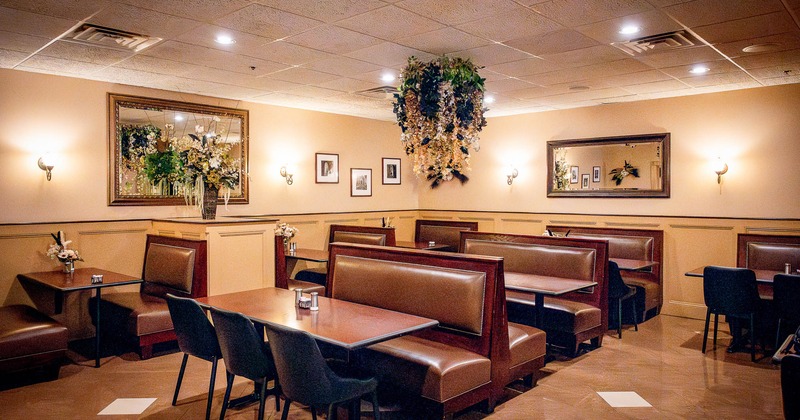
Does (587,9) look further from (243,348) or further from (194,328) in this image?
(194,328)

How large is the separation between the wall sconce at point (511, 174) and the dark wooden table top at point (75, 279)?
239 inches

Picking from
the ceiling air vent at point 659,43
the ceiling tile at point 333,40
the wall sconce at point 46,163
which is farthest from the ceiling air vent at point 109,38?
the ceiling air vent at point 659,43

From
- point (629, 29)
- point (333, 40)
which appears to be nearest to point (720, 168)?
point (629, 29)

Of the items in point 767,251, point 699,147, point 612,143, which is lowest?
point 767,251

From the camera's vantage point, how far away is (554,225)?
8766 mm

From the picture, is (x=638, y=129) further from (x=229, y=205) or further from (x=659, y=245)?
(x=229, y=205)

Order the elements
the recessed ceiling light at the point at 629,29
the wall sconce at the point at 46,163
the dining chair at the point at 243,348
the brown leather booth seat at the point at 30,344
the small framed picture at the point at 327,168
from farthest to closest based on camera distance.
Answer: the small framed picture at the point at 327,168 < the wall sconce at the point at 46,163 < the brown leather booth seat at the point at 30,344 < the recessed ceiling light at the point at 629,29 < the dining chair at the point at 243,348

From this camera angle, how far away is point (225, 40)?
16.0 ft

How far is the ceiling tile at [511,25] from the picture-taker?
13.9ft

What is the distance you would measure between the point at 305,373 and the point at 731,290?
4544mm

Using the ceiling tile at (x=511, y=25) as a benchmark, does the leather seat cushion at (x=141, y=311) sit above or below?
below

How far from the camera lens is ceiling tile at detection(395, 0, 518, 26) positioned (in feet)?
13.0

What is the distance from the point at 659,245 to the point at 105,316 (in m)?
7.03

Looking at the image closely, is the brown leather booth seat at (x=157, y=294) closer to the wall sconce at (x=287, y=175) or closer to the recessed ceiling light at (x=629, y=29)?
the wall sconce at (x=287, y=175)
